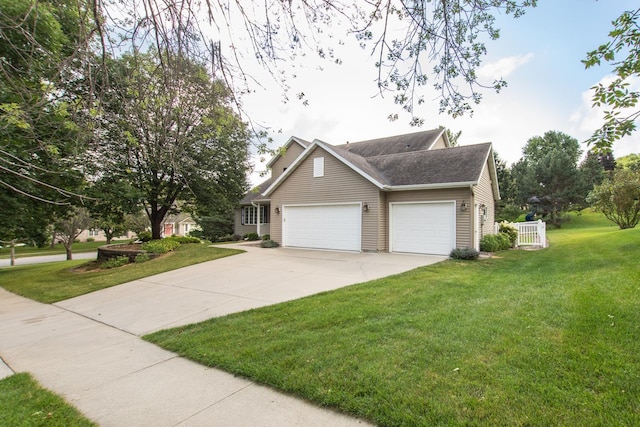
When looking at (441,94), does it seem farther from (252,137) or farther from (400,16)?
(252,137)

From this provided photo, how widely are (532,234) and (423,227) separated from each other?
724 centimetres

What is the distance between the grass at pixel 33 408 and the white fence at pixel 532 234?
1715cm

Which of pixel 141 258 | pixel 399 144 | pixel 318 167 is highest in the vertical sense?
pixel 399 144

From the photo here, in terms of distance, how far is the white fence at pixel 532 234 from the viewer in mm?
15273

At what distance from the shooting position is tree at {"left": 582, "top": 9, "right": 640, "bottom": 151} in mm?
3592

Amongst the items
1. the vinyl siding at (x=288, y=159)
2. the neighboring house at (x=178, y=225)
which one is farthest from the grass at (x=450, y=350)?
the neighboring house at (x=178, y=225)

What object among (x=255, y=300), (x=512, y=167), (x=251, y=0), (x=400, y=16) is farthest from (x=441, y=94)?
(x=512, y=167)

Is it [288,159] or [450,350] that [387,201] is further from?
[288,159]

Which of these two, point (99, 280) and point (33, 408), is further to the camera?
point (99, 280)

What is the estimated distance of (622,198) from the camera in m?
17.0

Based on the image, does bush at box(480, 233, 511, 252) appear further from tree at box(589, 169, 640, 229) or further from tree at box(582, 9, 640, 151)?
tree at box(582, 9, 640, 151)

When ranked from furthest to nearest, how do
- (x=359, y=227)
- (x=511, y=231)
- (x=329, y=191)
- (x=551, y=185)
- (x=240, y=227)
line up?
(x=551, y=185) < (x=240, y=227) < (x=511, y=231) < (x=329, y=191) < (x=359, y=227)

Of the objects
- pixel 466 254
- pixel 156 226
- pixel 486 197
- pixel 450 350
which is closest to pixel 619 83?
pixel 450 350

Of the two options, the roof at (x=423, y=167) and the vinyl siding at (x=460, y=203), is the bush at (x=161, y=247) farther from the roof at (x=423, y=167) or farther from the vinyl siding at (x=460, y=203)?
the vinyl siding at (x=460, y=203)
